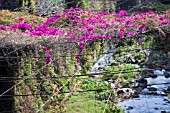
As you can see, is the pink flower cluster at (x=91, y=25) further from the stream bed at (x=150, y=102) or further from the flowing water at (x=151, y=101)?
the stream bed at (x=150, y=102)

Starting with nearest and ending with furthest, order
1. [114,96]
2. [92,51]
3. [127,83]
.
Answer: [114,96]
[127,83]
[92,51]

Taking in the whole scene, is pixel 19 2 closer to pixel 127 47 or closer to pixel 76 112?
pixel 127 47

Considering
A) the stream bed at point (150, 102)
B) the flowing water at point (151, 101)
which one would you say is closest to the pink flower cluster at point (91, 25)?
the flowing water at point (151, 101)

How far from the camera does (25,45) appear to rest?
6.00 meters

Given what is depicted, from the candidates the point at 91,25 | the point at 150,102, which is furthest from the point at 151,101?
the point at 91,25

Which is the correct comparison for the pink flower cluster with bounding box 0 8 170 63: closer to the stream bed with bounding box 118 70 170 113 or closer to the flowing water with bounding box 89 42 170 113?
the flowing water with bounding box 89 42 170 113

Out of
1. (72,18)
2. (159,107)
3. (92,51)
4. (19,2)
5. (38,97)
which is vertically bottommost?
(159,107)

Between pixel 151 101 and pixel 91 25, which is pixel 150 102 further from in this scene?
pixel 91 25

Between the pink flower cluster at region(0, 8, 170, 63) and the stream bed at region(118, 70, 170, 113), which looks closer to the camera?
the stream bed at region(118, 70, 170, 113)

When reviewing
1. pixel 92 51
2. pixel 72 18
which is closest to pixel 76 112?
pixel 92 51

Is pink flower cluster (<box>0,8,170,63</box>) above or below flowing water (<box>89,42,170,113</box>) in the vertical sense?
above

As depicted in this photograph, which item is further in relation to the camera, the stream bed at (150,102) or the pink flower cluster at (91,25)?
the pink flower cluster at (91,25)

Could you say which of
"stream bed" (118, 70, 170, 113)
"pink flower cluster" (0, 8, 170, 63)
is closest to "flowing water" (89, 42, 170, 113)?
"stream bed" (118, 70, 170, 113)

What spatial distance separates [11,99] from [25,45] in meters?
0.97
